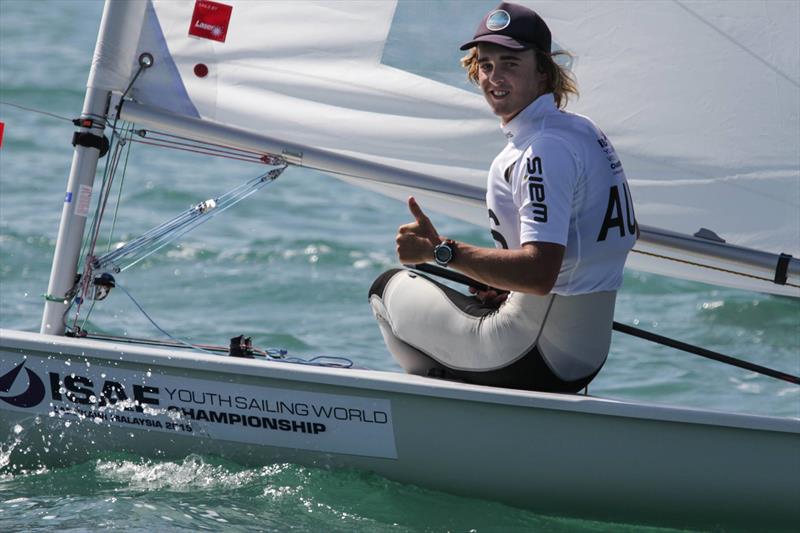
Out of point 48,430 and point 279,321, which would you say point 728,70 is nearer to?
→ point 48,430

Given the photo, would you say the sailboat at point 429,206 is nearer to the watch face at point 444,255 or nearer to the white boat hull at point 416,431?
the white boat hull at point 416,431

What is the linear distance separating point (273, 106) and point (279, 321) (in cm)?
269

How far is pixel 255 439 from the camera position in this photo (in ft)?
8.79

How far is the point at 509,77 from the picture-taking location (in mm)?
2400

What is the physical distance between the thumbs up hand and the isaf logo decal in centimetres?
95

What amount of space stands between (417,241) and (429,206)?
70 cm

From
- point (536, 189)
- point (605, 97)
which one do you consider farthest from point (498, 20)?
point (605, 97)

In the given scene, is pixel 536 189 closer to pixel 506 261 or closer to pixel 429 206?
pixel 506 261

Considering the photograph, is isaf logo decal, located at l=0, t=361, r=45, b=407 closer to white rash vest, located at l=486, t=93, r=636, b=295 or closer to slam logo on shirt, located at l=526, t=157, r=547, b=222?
white rash vest, located at l=486, t=93, r=636, b=295

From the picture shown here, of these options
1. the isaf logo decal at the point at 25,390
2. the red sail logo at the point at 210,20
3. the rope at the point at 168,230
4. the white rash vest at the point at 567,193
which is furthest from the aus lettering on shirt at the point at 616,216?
the isaf logo decal at the point at 25,390

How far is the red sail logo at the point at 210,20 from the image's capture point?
2.86 meters

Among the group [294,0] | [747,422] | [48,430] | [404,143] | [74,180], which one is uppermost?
[294,0]

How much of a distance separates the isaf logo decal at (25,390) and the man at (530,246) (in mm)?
829

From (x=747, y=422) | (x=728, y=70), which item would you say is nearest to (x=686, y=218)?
(x=728, y=70)
